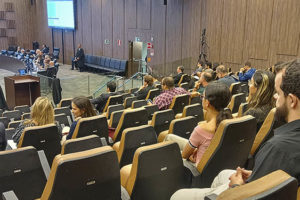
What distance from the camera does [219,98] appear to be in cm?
241

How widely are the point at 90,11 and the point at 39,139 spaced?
1457cm

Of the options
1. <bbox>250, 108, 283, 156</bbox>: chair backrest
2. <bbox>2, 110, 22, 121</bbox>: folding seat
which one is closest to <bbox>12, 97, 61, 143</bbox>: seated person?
<bbox>250, 108, 283, 156</bbox>: chair backrest

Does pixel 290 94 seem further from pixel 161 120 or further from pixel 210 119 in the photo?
pixel 161 120

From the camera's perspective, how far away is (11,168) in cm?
208

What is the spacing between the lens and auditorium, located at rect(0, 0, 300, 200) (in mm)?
1557

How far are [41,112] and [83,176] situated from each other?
184 cm

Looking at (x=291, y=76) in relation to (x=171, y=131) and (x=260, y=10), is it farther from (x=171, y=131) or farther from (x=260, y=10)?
(x=260, y=10)

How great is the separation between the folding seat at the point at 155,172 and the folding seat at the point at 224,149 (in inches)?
7.3

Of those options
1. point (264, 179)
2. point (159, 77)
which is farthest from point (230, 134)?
point (159, 77)

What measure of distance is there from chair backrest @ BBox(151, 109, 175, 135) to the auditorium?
2cm

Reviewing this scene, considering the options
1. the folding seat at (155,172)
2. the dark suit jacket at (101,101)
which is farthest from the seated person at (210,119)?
the dark suit jacket at (101,101)

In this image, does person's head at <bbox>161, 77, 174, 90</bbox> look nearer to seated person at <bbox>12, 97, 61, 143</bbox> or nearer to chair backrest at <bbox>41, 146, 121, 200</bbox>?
seated person at <bbox>12, 97, 61, 143</bbox>

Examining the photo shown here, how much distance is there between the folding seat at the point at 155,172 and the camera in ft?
6.37

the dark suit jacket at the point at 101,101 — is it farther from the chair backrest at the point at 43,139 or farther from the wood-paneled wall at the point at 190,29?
the wood-paneled wall at the point at 190,29
